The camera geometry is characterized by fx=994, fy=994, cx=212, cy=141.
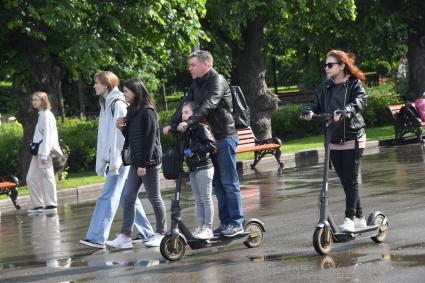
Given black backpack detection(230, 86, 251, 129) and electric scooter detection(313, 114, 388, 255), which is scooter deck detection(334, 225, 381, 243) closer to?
electric scooter detection(313, 114, 388, 255)

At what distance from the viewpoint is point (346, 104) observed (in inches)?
337

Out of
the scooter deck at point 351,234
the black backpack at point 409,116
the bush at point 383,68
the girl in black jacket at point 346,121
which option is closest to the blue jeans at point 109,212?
the girl in black jacket at point 346,121

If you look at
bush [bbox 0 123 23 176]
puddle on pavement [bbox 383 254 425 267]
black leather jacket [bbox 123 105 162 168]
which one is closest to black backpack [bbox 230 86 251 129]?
black leather jacket [bbox 123 105 162 168]

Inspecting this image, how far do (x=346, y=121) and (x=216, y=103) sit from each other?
1143mm

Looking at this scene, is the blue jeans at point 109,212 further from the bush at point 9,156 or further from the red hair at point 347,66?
the bush at point 9,156

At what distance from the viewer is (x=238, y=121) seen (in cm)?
895

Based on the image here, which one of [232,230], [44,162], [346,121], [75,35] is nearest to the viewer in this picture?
[346,121]

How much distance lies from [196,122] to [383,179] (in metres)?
7.09

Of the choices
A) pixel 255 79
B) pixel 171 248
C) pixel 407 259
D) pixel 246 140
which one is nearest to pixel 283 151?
pixel 246 140

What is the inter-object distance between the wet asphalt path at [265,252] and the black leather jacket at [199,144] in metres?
0.84

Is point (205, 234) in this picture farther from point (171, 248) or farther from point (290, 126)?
point (290, 126)

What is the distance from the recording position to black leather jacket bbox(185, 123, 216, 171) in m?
8.63

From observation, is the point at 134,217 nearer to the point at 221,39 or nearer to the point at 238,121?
the point at 238,121

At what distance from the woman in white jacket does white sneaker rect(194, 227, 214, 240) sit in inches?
250
